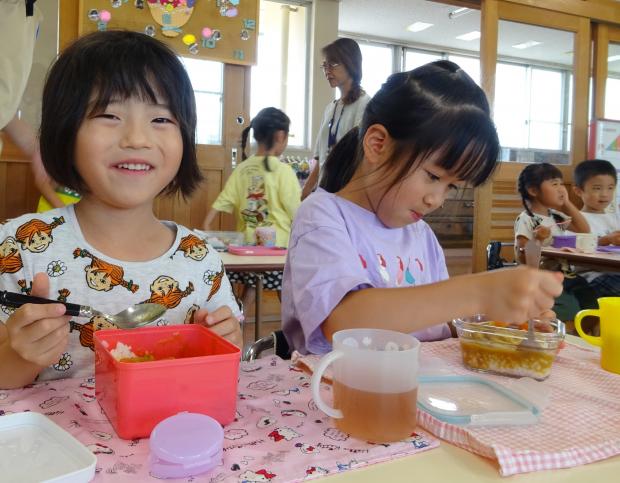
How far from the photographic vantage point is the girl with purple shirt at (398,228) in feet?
2.73

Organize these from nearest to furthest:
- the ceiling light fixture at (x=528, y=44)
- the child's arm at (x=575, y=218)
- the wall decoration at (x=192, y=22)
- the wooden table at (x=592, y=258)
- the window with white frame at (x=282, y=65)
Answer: the wooden table at (x=592, y=258) < the child's arm at (x=575, y=218) < the wall decoration at (x=192, y=22) < the window with white frame at (x=282, y=65) < the ceiling light fixture at (x=528, y=44)

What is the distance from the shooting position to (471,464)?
22.9 inches

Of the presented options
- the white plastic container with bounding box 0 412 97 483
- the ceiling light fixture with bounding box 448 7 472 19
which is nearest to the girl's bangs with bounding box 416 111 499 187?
the white plastic container with bounding box 0 412 97 483

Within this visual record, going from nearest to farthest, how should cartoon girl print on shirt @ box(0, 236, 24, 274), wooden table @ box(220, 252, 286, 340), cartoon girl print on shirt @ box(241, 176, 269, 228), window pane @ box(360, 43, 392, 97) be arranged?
cartoon girl print on shirt @ box(0, 236, 24, 274) → wooden table @ box(220, 252, 286, 340) → cartoon girl print on shirt @ box(241, 176, 269, 228) → window pane @ box(360, 43, 392, 97)

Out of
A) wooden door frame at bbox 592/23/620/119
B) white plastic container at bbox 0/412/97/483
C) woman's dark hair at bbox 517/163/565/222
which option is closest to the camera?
white plastic container at bbox 0/412/97/483

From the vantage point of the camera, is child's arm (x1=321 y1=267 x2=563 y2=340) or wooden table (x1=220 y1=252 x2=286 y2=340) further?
wooden table (x1=220 y1=252 x2=286 y2=340)

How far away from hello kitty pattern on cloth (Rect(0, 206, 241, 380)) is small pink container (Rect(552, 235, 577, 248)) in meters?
2.50

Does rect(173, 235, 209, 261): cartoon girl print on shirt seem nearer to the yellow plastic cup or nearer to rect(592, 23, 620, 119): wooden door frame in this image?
the yellow plastic cup

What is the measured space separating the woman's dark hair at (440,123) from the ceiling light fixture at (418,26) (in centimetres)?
729

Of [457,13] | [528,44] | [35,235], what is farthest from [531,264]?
[528,44]

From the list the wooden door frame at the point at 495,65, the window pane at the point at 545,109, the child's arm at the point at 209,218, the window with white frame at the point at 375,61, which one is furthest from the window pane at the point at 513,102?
the child's arm at the point at 209,218

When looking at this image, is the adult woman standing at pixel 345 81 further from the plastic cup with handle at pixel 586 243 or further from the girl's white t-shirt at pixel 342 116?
the plastic cup with handle at pixel 586 243

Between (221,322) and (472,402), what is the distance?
0.38m

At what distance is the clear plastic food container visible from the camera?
0.85 m
